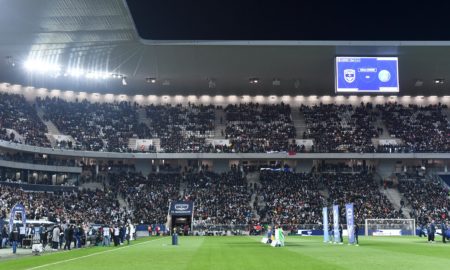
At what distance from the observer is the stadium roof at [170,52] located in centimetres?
4744

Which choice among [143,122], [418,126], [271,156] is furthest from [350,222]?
[143,122]

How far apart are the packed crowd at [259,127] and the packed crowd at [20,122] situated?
24450mm

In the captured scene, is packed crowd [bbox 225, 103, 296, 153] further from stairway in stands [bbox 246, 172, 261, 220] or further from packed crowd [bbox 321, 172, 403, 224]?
packed crowd [bbox 321, 172, 403, 224]

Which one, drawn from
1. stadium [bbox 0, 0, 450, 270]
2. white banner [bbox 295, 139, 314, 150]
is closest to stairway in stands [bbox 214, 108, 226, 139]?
stadium [bbox 0, 0, 450, 270]

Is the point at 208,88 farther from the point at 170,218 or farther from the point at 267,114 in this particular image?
the point at 170,218

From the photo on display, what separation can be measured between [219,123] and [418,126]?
27.6 metres

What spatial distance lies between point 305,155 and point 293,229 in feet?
47.1

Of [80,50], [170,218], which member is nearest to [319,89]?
[170,218]

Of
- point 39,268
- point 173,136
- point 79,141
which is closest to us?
point 39,268

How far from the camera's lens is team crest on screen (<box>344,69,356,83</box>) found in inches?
2055

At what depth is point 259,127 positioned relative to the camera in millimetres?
79375

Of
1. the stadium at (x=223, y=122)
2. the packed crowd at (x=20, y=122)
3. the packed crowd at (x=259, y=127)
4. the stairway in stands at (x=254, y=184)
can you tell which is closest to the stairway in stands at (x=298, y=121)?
the stadium at (x=223, y=122)

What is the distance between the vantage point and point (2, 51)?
56969 mm

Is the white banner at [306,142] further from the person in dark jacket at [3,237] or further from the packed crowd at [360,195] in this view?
the person in dark jacket at [3,237]
